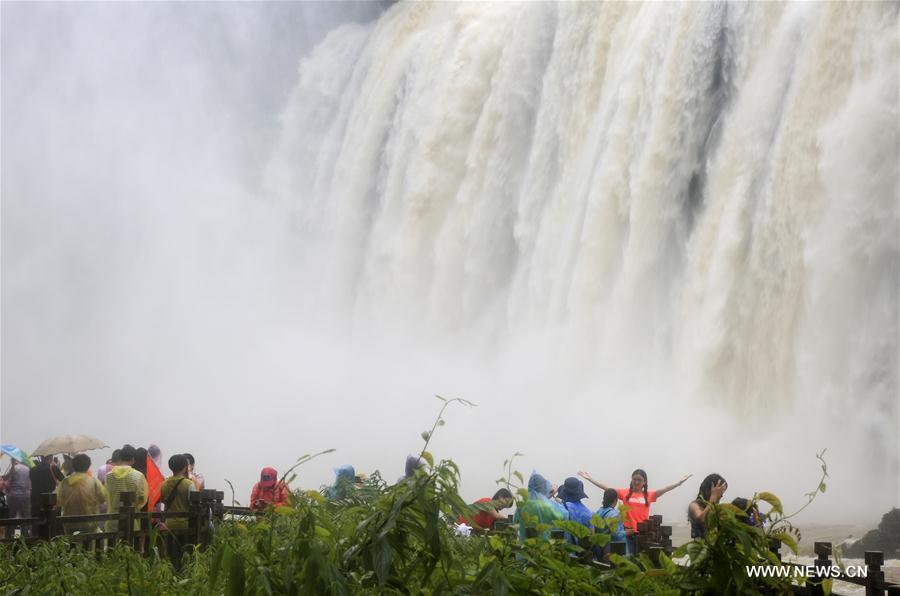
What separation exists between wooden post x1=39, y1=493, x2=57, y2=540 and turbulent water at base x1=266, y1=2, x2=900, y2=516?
929 centimetres

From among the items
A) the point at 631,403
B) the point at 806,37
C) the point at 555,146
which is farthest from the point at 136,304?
the point at 806,37

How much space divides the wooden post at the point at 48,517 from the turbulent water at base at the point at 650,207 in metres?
9.29

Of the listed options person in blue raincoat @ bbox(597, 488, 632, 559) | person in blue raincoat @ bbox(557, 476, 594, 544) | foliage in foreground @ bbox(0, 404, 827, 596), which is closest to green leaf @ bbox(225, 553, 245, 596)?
foliage in foreground @ bbox(0, 404, 827, 596)

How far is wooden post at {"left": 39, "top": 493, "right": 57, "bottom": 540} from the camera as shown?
5.53 m

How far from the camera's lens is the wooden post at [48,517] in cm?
553

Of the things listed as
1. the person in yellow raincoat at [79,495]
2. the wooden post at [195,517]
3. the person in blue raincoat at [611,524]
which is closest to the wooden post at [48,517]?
the wooden post at [195,517]

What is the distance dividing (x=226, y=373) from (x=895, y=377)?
15.2 meters

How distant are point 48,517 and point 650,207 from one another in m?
12.2

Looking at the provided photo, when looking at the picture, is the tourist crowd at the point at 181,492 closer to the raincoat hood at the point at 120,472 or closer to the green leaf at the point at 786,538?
the raincoat hood at the point at 120,472

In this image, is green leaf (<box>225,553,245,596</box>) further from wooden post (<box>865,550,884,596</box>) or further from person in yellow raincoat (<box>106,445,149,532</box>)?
person in yellow raincoat (<box>106,445,149,532</box>)

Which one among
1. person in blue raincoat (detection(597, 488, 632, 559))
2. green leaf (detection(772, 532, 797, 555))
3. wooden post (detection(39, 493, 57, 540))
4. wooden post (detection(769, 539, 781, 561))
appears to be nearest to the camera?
green leaf (detection(772, 532, 797, 555))

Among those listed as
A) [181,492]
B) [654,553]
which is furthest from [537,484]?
[654,553]

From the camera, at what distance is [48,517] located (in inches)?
219

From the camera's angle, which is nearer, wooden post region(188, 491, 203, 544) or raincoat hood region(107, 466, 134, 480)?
wooden post region(188, 491, 203, 544)
